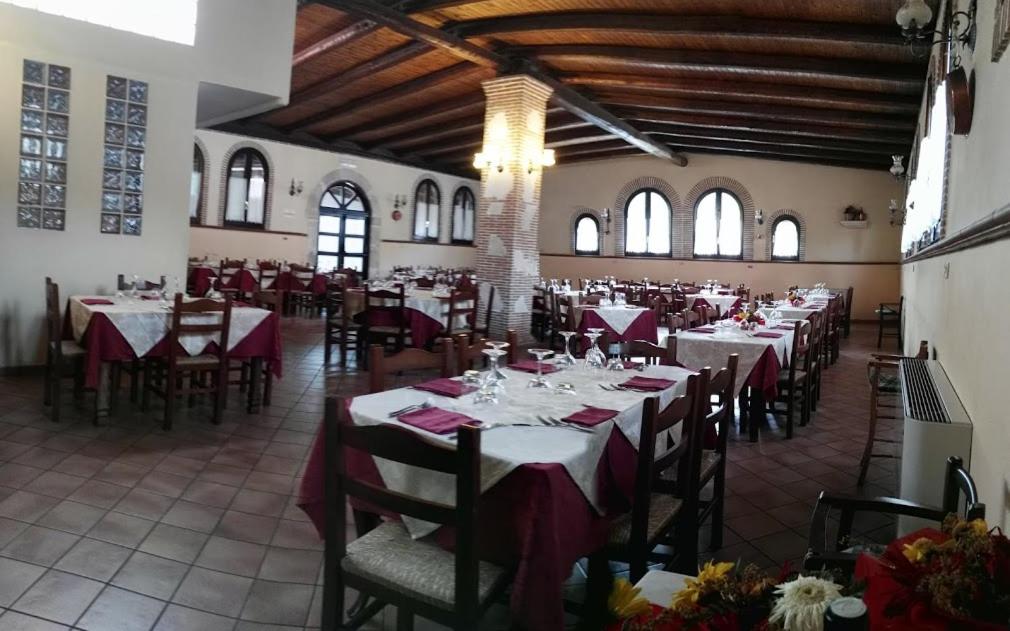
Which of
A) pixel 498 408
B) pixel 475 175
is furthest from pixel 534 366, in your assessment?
pixel 475 175

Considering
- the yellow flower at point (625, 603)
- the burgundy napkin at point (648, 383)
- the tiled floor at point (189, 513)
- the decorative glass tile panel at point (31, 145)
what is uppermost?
the decorative glass tile panel at point (31, 145)

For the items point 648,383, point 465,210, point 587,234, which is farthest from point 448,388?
point 465,210

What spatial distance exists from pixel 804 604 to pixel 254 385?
15.3 ft

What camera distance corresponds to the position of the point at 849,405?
6.28 meters

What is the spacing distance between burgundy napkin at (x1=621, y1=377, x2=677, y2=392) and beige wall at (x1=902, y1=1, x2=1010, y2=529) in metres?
1.14

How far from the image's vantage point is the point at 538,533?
1756 mm

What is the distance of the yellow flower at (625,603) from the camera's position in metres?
1.21

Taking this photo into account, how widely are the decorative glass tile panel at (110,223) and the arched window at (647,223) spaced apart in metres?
13.3

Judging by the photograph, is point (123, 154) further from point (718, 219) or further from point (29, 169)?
point (718, 219)

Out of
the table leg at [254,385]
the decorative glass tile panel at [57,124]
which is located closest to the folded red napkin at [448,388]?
the table leg at [254,385]

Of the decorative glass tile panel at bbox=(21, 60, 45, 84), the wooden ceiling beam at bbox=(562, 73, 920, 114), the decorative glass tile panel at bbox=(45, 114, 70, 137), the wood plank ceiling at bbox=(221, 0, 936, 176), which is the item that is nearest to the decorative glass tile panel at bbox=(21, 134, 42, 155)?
the decorative glass tile panel at bbox=(45, 114, 70, 137)

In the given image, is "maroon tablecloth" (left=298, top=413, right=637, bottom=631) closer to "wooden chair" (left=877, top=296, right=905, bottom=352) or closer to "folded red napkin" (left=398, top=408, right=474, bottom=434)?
"folded red napkin" (left=398, top=408, right=474, bottom=434)

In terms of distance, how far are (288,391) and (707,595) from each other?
17.1ft

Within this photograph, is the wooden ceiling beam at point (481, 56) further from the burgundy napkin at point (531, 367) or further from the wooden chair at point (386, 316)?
the burgundy napkin at point (531, 367)
